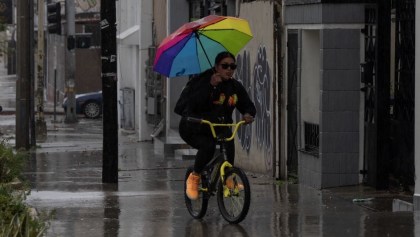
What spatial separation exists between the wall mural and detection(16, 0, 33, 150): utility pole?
7.17 meters

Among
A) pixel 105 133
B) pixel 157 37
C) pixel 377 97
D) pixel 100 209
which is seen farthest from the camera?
pixel 157 37

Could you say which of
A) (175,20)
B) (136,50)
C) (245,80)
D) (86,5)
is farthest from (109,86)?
(86,5)

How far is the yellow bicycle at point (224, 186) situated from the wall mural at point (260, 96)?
16.4ft

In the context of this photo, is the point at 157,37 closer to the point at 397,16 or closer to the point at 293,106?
the point at 293,106

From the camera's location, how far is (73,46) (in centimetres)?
3662

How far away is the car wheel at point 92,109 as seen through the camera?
143ft

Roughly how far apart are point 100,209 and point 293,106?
4.20 meters

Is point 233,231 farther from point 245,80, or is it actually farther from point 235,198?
point 245,80

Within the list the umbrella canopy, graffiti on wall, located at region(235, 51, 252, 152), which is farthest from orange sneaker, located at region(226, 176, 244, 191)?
graffiti on wall, located at region(235, 51, 252, 152)

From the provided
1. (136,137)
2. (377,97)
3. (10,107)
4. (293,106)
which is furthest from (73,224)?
(10,107)

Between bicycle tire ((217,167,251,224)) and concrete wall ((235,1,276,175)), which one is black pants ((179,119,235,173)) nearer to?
bicycle tire ((217,167,251,224))

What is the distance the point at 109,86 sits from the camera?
14523mm

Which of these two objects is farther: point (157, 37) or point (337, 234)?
point (157, 37)

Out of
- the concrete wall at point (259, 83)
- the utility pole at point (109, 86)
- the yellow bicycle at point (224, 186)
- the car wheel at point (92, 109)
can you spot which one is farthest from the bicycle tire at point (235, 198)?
the car wheel at point (92, 109)
